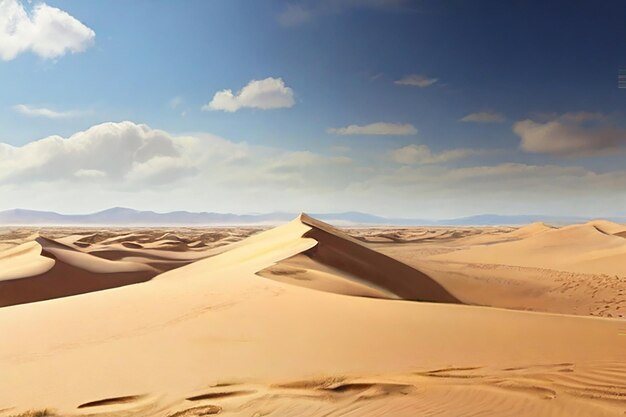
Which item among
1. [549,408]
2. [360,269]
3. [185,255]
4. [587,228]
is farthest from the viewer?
[587,228]

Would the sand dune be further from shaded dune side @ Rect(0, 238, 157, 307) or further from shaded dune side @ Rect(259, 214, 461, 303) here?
shaded dune side @ Rect(0, 238, 157, 307)

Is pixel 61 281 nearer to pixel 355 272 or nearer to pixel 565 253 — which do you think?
pixel 355 272

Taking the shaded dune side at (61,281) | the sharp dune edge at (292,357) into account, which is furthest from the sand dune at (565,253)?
the shaded dune side at (61,281)

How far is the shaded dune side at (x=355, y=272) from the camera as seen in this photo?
12.9 m

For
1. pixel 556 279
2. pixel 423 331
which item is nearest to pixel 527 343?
pixel 423 331

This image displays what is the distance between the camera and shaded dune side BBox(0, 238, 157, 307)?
18.0 m

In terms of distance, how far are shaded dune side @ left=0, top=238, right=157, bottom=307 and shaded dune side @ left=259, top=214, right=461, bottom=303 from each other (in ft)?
32.9

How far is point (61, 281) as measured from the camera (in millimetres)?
20297

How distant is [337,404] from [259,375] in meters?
1.14

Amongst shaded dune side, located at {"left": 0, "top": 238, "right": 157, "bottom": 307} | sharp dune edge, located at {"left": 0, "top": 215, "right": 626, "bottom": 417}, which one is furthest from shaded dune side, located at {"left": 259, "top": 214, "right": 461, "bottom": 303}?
shaded dune side, located at {"left": 0, "top": 238, "right": 157, "bottom": 307}

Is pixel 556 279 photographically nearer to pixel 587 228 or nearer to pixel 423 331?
pixel 423 331

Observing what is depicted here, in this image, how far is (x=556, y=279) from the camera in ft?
72.7

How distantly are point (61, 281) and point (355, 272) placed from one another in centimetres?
1349

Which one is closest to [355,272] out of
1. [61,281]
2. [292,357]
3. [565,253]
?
[292,357]
